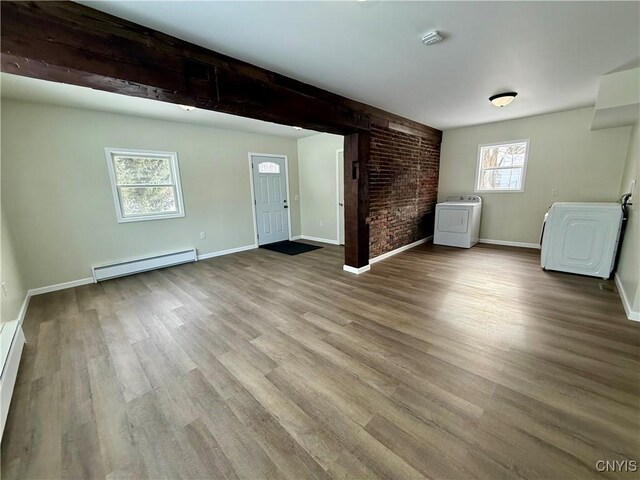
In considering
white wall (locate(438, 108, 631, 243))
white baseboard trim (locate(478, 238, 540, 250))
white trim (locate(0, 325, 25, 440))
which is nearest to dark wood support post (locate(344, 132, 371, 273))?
white wall (locate(438, 108, 631, 243))

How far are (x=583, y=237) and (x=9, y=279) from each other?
269 inches

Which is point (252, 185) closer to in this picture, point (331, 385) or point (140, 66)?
point (140, 66)

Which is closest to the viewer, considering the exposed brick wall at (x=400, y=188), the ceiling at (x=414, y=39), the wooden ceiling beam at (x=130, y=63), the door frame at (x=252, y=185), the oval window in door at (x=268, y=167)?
the wooden ceiling beam at (x=130, y=63)

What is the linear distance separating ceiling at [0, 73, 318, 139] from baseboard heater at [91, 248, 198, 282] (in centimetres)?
225

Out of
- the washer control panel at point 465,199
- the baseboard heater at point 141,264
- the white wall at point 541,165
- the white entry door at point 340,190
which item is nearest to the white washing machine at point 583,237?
the white wall at point 541,165

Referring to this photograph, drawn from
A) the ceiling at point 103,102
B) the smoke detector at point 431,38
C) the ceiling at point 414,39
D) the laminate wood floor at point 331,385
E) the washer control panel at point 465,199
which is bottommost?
the laminate wood floor at point 331,385

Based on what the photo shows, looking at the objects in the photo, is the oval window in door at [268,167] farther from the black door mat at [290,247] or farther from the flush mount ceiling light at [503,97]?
the flush mount ceiling light at [503,97]

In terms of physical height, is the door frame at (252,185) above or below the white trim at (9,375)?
above

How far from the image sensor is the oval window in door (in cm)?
564

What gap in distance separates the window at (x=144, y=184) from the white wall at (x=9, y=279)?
1.18 meters

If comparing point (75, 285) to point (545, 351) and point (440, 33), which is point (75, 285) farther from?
point (545, 351)

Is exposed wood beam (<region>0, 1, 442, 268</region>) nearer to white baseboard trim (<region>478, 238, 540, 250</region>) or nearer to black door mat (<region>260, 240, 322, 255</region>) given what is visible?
black door mat (<region>260, 240, 322, 255</region>)

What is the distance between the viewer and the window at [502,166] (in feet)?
16.1

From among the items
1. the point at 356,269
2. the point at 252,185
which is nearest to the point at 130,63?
the point at 356,269
